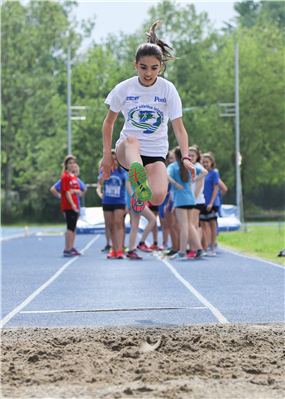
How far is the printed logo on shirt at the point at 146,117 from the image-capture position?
204 inches

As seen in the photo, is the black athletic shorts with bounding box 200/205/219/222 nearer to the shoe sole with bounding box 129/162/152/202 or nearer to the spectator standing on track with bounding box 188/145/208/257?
the spectator standing on track with bounding box 188/145/208/257

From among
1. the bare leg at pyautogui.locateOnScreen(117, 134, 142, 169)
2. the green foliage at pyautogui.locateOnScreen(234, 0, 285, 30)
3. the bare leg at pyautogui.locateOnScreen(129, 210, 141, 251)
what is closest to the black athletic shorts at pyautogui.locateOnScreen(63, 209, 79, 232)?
the bare leg at pyautogui.locateOnScreen(129, 210, 141, 251)

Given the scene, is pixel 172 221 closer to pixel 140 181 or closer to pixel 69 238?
pixel 69 238

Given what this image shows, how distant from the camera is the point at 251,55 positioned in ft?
121

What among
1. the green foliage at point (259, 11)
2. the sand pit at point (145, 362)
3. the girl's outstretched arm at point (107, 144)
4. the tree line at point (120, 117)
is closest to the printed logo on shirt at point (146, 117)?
the girl's outstretched arm at point (107, 144)

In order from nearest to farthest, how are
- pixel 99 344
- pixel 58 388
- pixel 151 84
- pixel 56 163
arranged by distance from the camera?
pixel 58 388 → pixel 99 344 → pixel 151 84 → pixel 56 163

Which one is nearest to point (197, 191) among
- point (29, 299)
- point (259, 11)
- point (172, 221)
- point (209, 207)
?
point (209, 207)

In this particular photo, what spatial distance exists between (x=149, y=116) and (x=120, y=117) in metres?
32.2

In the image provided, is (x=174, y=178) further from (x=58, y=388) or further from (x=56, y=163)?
(x=56, y=163)

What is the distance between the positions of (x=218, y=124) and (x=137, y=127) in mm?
33429

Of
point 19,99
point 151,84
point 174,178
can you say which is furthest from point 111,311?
point 19,99

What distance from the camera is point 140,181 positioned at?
4.82 meters

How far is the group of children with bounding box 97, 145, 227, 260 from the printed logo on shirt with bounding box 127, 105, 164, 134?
3.76m

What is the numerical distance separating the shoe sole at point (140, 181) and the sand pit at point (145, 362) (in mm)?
1185
